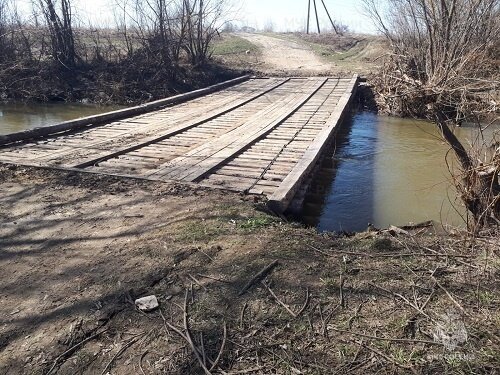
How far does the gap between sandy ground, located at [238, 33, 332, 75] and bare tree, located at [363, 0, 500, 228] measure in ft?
21.7

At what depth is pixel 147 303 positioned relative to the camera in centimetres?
289

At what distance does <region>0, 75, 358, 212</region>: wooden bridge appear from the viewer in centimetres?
567

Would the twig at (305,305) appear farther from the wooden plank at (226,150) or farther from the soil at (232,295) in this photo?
the wooden plank at (226,150)

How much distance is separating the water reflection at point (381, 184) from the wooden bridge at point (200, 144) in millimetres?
695

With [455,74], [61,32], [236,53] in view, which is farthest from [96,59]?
[455,74]

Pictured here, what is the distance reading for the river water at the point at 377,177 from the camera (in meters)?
6.17

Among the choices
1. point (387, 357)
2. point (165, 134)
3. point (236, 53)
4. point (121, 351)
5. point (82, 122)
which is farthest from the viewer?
point (236, 53)

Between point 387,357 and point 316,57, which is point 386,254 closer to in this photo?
point 387,357

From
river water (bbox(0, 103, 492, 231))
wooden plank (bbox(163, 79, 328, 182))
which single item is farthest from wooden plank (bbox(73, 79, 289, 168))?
river water (bbox(0, 103, 492, 231))

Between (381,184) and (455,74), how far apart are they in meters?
2.75

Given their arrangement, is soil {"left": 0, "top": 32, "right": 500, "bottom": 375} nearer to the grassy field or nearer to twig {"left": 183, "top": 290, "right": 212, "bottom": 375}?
twig {"left": 183, "top": 290, "right": 212, "bottom": 375}

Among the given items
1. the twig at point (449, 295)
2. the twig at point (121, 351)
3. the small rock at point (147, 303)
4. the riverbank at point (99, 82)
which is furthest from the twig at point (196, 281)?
the riverbank at point (99, 82)

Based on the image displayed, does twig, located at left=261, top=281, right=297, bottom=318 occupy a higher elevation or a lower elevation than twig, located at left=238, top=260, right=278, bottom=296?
lower

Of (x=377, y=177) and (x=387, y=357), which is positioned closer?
(x=387, y=357)
